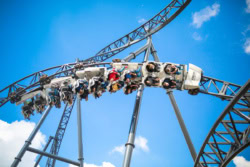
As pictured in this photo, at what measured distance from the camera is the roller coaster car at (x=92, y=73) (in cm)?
633

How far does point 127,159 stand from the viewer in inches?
214

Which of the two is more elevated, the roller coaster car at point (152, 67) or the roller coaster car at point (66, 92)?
the roller coaster car at point (152, 67)

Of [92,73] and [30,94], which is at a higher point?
[30,94]

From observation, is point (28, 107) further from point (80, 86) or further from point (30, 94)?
point (80, 86)

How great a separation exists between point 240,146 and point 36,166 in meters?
14.1

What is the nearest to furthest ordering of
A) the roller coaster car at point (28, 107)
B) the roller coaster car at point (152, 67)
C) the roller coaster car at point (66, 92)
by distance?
the roller coaster car at point (152, 67) → the roller coaster car at point (66, 92) → the roller coaster car at point (28, 107)

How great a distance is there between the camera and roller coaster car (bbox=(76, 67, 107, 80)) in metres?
6.33

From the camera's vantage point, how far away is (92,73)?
644 cm

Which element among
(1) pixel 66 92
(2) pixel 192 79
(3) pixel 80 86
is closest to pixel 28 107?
(1) pixel 66 92

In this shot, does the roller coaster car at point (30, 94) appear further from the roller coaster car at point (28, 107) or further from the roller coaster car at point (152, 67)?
the roller coaster car at point (152, 67)

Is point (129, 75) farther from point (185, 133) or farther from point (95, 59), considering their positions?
point (95, 59)

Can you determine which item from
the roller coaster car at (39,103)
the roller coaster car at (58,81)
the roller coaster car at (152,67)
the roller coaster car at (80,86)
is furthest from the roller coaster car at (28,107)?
the roller coaster car at (152,67)

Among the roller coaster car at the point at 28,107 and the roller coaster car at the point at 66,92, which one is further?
the roller coaster car at the point at 28,107

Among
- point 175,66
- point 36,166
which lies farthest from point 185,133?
point 36,166
